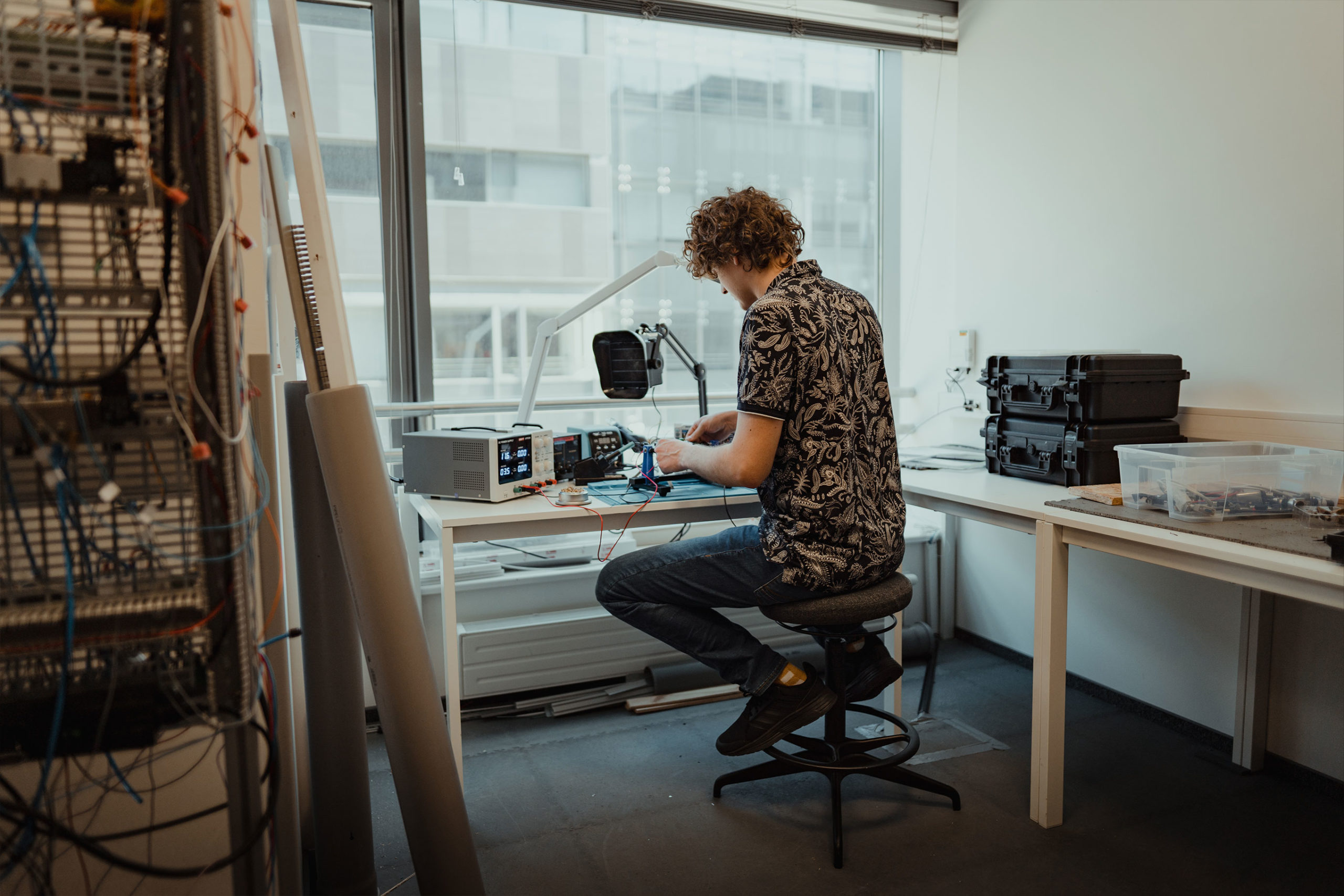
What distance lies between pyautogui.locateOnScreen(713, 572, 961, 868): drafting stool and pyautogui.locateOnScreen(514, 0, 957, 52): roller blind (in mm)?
2116

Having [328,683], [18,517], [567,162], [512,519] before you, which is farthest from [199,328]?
[567,162]

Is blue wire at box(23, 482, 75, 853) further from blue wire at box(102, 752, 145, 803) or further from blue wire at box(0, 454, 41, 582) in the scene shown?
blue wire at box(102, 752, 145, 803)

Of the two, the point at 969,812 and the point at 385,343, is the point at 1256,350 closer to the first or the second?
the point at 969,812

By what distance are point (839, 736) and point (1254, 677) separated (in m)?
1.10

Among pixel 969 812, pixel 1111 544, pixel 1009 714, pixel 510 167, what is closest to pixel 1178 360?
pixel 1111 544

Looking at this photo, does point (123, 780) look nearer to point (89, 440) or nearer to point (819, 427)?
point (89, 440)

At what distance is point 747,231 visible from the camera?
6.47 feet

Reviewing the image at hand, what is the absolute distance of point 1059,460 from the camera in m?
2.28

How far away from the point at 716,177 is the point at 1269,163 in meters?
1.69

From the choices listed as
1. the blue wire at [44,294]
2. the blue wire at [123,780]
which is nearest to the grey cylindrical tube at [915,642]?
the blue wire at [123,780]

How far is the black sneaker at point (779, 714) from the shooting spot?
1974 millimetres

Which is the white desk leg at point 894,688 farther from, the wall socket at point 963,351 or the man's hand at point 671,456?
the wall socket at point 963,351

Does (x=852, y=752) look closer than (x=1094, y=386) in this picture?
Yes

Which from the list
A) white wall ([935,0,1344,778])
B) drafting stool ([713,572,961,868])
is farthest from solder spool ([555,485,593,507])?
white wall ([935,0,1344,778])
